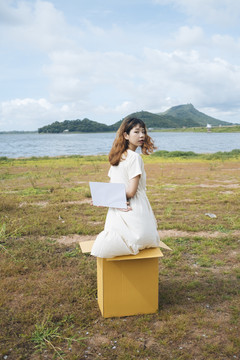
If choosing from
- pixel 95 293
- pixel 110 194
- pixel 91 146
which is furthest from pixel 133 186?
pixel 91 146

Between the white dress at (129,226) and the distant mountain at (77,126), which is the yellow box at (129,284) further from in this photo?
the distant mountain at (77,126)

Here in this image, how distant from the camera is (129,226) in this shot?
316 cm

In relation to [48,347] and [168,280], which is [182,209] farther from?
[48,347]

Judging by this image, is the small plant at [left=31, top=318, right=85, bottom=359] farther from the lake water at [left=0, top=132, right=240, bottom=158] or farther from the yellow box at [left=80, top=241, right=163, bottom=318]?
the lake water at [left=0, top=132, right=240, bottom=158]

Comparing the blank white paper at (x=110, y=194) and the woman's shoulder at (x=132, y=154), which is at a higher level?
the woman's shoulder at (x=132, y=154)

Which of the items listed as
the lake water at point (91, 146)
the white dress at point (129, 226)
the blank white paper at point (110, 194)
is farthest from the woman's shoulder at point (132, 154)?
the lake water at point (91, 146)

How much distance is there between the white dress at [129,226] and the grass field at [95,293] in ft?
2.40

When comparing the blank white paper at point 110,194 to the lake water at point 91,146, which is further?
the lake water at point 91,146

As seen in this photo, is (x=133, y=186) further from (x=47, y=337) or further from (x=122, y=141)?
(x=47, y=337)

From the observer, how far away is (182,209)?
757 cm

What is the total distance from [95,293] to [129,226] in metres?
1.09

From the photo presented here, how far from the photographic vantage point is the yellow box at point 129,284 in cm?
315

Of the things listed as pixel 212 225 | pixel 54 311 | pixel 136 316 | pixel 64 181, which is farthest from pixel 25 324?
→ pixel 64 181

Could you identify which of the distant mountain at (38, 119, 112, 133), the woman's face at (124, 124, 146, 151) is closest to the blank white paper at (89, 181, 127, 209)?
the woman's face at (124, 124, 146, 151)
